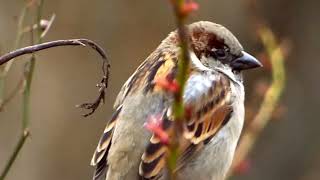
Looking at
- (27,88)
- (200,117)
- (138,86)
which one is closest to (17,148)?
(27,88)

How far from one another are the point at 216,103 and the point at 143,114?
0.47 metres

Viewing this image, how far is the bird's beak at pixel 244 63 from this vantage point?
15.6 feet

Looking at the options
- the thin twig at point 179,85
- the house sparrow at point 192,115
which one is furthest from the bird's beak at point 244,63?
the thin twig at point 179,85

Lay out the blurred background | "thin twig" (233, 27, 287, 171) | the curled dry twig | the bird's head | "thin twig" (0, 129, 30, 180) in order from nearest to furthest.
Answer: 1. the curled dry twig
2. "thin twig" (0, 129, 30, 180)
3. "thin twig" (233, 27, 287, 171)
4. the bird's head
5. the blurred background

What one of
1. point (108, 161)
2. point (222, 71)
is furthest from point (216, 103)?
point (108, 161)

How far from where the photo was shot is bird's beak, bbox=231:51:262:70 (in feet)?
15.6

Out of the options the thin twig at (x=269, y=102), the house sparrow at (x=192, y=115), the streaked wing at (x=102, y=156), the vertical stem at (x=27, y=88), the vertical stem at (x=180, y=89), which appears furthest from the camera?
the thin twig at (x=269, y=102)

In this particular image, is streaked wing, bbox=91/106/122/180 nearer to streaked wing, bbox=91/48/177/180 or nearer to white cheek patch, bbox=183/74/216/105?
streaked wing, bbox=91/48/177/180

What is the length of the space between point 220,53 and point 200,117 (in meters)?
0.43

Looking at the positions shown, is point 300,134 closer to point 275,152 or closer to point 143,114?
point 275,152

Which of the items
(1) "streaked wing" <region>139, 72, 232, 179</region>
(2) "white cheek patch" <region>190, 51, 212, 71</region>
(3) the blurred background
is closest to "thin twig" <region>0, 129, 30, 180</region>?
(1) "streaked wing" <region>139, 72, 232, 179</region>

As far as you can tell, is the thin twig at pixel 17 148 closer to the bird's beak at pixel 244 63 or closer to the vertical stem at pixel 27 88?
the vertical stem at pixel 27 88

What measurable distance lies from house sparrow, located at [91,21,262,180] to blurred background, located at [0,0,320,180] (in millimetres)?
3102

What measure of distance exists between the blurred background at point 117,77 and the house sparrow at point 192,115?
3.10 metres
